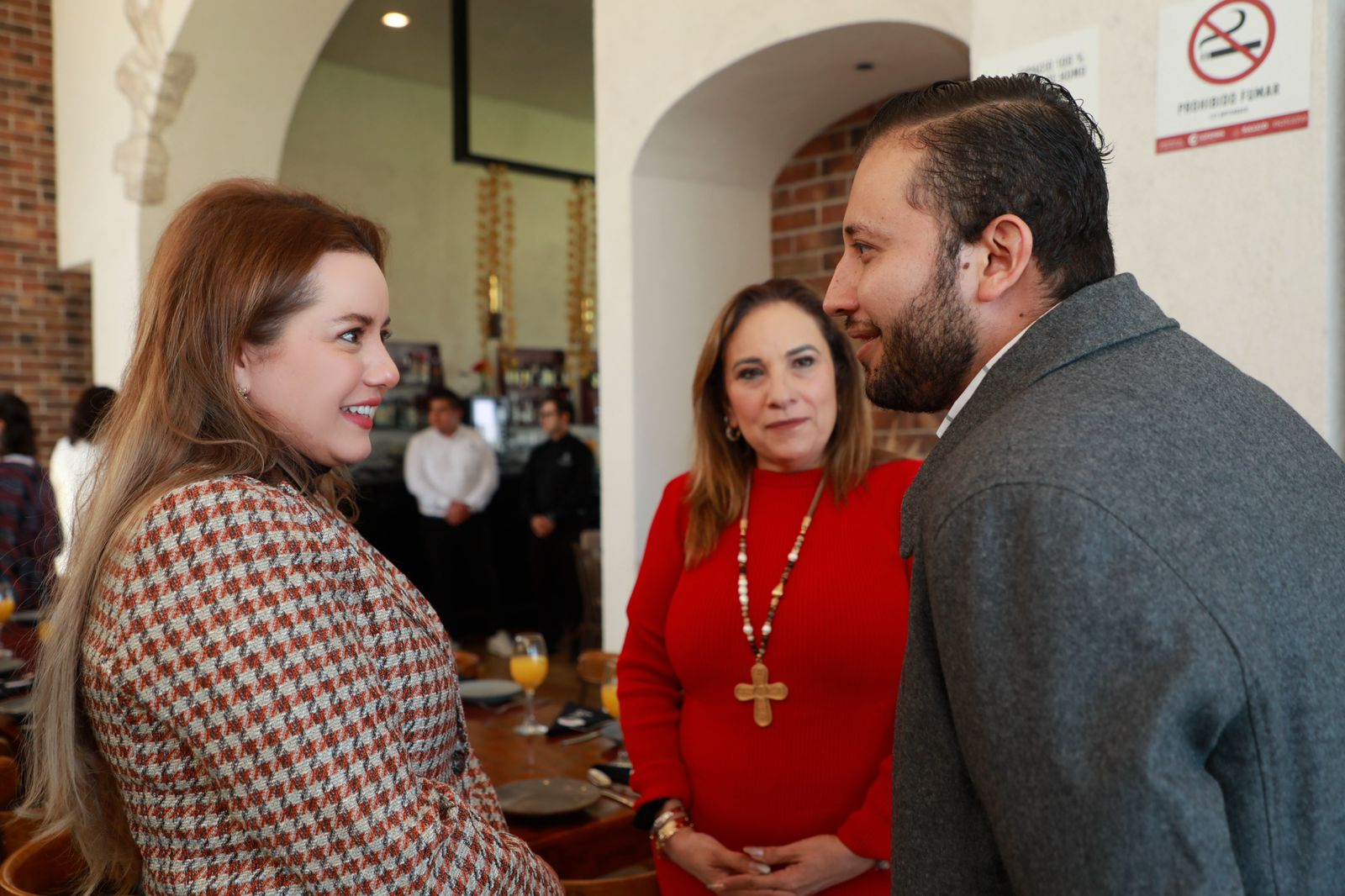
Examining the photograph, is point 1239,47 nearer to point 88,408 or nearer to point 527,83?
point 88,408

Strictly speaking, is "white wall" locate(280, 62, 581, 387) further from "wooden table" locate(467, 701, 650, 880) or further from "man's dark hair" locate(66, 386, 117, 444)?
"wooden table" locate(467, 701, 650, 880)

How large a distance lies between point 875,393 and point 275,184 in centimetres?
74

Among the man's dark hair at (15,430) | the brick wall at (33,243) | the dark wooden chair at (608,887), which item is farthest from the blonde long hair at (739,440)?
the brick wall at (33,243)

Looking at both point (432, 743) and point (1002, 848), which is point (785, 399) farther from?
point (1002, 848)

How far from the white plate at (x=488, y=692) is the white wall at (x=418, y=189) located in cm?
607

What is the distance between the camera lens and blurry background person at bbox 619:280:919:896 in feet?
5.16

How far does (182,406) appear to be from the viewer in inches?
42.6

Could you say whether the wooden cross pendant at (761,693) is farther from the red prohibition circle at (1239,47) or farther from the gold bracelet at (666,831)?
the red prohibition circle at (1239,47)

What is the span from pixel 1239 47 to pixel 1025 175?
4.01 feet

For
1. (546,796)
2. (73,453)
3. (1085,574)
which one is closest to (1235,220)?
(1085,574)

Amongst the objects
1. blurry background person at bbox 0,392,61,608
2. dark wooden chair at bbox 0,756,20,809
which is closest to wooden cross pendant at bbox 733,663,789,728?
dark wooden chair at bbox 0,756,20,809

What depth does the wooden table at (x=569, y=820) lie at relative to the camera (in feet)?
Result: 5.58

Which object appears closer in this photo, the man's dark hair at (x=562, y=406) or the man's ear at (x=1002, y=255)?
the man's ear at (x=1002, y=255)

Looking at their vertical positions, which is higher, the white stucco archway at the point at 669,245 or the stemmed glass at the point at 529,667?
the white stucco archway at the point at 669,245
